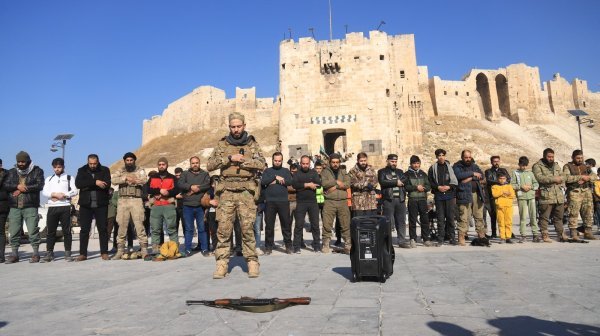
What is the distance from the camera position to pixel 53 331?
9.14 feet

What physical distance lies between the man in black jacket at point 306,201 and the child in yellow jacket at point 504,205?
341 cm

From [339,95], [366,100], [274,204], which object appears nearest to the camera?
[274,204]

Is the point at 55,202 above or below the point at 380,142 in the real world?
below

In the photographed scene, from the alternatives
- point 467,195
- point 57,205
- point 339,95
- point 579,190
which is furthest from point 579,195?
point 339,95

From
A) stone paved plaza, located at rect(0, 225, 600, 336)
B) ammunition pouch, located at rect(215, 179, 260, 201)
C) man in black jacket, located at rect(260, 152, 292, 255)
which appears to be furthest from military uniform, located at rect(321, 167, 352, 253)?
ammunition pouch, located at rect(215, 179, 260, 201)

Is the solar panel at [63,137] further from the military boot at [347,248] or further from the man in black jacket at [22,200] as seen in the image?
the military boot at [347,248]

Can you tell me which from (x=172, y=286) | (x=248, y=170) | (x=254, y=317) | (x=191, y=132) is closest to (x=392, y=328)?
(x=254, y=317)

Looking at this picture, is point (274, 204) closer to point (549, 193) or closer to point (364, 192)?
point (364, 192)

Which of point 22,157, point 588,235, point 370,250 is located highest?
point 22,157

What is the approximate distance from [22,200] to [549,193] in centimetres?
960

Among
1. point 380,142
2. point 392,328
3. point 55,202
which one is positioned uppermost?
point 380,142

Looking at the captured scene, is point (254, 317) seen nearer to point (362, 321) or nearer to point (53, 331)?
point (362, 321)

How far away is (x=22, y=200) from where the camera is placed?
7.34 m

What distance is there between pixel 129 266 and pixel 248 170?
8.42 feet
